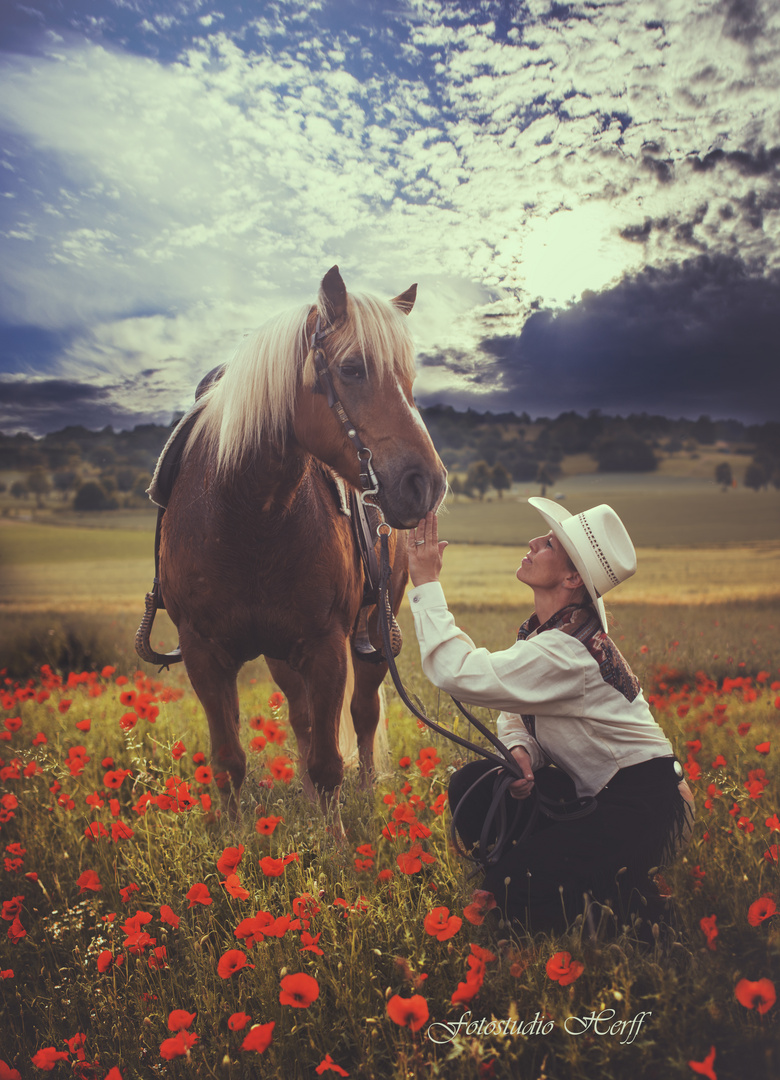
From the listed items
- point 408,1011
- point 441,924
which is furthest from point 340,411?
point 408,1011

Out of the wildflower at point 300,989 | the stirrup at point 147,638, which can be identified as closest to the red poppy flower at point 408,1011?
the wildflower at point 300,989

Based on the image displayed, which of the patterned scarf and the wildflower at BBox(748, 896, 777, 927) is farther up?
the patterned scarf

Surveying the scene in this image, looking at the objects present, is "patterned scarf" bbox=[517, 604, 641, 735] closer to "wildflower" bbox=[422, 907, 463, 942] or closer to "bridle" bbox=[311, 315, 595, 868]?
"bridle" bbox=[311, 315, 595, 868]

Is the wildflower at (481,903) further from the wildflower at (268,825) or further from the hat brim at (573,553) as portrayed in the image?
the hat brim at (573,553)

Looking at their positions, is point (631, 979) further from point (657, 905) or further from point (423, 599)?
point (423, 599)

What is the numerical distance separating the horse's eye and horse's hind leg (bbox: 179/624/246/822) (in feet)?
4.91

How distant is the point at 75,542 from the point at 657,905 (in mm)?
7113

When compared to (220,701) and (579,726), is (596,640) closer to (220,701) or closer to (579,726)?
(579,726)

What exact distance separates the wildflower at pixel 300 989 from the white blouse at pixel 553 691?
86 centimetres

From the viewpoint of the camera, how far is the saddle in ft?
10.2

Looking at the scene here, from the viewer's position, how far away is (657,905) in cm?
205

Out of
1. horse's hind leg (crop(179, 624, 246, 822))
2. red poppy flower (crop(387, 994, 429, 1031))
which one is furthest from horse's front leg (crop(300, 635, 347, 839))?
red poppy flower (crop(387, 994, 429, 1031))

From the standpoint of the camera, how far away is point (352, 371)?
7.78 feet

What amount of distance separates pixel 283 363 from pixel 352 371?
347mm
